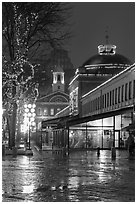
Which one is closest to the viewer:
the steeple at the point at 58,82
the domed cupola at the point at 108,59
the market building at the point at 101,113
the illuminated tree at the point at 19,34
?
the illuminated tree at the point at 19,34

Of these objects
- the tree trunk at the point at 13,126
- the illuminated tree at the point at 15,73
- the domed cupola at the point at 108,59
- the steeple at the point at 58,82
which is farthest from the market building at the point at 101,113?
the steeple at the point at 58,82

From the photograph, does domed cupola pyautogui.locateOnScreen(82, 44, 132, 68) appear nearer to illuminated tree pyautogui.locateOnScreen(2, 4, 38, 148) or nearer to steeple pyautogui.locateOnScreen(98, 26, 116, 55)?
steeple pyautogui.locateOnScreen(98, 26, 116, 55)

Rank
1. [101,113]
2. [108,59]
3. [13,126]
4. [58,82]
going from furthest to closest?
[58,82] < [108,59] < [101,113] < [13,126]

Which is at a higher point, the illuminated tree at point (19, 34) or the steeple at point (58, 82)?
the steeple at point (58, 82)

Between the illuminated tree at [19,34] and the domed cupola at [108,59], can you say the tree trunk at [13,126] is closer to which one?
the illuminated tree at [19,34]

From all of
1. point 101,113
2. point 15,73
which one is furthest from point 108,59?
point 15,73

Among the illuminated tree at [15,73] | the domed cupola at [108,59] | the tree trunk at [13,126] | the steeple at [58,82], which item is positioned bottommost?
the tree trunk at [13,126]

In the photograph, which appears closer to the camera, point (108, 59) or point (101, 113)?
point (101, 113)

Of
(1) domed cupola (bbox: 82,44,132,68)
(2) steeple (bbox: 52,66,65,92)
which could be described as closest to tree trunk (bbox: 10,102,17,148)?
(1) domed cupola (bbox: 82,44,132,68)

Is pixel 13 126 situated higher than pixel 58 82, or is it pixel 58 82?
pixel 58 82

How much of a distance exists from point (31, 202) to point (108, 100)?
57.1 meters

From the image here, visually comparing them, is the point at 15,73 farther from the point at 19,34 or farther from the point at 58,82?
the point at 58,82

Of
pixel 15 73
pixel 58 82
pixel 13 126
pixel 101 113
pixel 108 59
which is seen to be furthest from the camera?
pixel 58 82

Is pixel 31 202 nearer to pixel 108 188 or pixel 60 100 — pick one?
pixel 108 188
